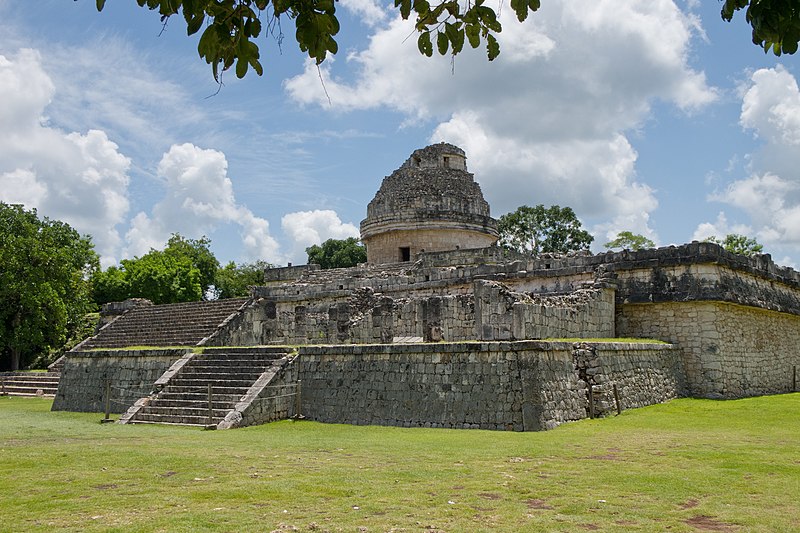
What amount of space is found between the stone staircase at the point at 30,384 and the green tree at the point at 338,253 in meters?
28.2

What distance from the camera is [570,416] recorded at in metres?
13.8

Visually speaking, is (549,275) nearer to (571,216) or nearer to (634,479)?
(634,479)

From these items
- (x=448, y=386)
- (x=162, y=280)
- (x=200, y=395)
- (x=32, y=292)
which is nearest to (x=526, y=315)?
(x=448, y=386)

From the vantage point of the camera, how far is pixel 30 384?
2523 centimetres

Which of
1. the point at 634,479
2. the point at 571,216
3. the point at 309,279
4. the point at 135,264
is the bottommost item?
the point at 634,479

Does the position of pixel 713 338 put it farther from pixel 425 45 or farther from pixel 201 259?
pixel 201 259

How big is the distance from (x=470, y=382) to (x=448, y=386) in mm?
473

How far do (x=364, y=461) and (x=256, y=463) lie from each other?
1.35 metres

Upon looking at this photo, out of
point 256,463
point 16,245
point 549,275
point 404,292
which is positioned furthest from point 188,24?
point 16,245

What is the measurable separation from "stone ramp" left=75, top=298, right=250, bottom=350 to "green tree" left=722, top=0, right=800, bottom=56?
870 inches

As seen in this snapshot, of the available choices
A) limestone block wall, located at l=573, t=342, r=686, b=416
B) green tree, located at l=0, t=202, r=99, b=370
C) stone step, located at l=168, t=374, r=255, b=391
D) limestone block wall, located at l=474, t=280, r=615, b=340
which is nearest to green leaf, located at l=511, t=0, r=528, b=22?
limestone block wall, located at l=474, t=280, r=615, b=340

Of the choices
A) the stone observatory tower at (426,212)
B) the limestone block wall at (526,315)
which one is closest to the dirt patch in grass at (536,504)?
the limestone block wall at (526,315)

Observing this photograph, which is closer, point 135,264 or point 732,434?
point 732,434

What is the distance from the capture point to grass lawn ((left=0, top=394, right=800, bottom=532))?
654 cm
